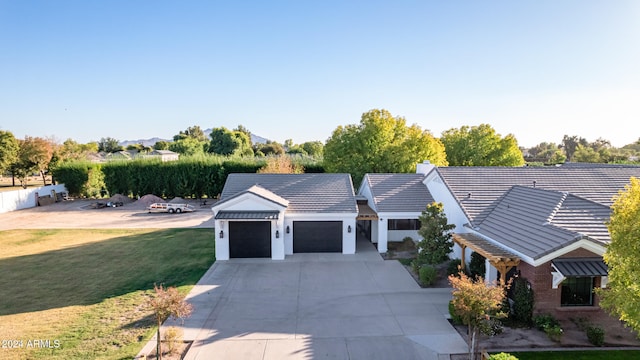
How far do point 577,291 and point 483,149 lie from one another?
36.5 metres

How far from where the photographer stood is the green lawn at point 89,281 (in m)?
13.1

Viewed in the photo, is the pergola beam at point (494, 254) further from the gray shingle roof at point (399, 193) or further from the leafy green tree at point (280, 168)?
the leafy green tree at point (280, 168)

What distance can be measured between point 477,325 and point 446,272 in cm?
894

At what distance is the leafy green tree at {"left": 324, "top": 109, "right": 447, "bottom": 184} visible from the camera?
123ft

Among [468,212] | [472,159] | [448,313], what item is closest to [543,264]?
[448,313]

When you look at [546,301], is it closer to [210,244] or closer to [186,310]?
[186,310]

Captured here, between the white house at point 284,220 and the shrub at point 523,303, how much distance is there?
1114cm

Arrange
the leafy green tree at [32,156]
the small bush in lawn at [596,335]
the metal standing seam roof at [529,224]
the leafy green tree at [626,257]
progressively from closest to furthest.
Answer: the leafy green tree at [626,257], the small bush in lawn at [596,335], the metal standing seam roof at [529,224], the leafy green tree at [32,156]

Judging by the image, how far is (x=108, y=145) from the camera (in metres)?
119

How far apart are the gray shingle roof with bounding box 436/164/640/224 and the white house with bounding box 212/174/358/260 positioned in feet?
23.3

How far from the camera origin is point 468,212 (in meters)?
20.1

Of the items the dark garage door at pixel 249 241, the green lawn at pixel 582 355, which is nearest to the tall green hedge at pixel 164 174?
the dark garage door at pixel 249 241

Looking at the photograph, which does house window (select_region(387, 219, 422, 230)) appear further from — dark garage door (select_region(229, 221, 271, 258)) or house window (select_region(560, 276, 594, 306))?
house window (select_region(560, 276, 594, 306))

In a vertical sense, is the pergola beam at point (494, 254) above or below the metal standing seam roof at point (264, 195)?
below
